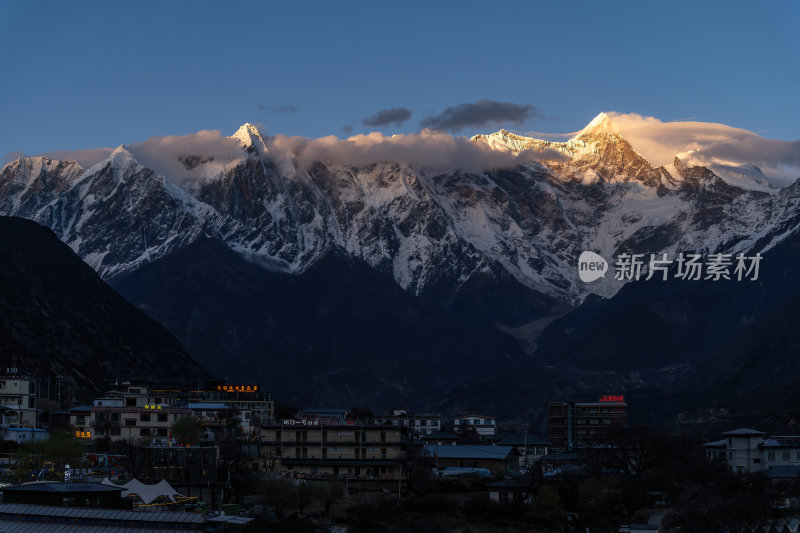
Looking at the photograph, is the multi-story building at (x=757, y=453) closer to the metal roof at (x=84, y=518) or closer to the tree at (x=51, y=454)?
the tree at (x=51, y=454)

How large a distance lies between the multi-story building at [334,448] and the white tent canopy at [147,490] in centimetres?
4343

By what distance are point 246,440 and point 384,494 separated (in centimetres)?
3649

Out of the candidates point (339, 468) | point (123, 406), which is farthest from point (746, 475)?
point (123, 406)

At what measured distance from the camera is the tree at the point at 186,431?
172750 millimetres

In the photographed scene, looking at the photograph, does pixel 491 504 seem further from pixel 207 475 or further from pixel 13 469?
pixel 13 469

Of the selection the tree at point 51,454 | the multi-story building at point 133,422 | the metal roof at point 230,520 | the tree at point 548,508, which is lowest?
the tree at point 548,508

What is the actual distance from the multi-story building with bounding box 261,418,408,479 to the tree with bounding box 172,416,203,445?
8180 millimetres

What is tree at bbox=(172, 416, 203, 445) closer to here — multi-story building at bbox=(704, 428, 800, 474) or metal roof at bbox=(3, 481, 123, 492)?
metal roof at bbox=(3, 481, 123, 492)

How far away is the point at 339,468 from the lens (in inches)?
6836

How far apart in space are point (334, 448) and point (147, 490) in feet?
167

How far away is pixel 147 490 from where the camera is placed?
12769cm

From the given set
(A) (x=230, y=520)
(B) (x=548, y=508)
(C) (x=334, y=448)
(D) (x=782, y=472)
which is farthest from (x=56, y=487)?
(D) (x=782, y=472)

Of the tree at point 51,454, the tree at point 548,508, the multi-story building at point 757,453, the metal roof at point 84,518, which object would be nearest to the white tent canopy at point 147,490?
the tree at point 51,454

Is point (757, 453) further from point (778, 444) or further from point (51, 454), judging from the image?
point (51, 454)
